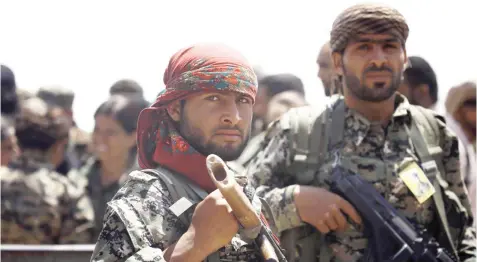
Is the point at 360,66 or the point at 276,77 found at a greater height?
the point at 360,66

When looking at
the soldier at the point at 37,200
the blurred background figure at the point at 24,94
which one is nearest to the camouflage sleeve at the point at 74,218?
the soldier at the point at 37,200

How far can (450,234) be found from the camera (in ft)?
17.0

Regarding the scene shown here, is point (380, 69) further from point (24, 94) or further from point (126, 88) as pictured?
point (24, 94)

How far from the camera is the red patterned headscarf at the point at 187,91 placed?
3.67 m

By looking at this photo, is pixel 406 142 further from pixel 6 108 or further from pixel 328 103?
pixel 6 108

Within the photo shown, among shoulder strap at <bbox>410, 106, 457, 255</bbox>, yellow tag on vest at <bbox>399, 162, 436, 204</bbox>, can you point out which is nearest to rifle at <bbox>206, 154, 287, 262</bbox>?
yellow tag on vest at <bbox>399, 162, 436, 204</bbox>

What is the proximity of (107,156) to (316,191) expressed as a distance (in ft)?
13.7

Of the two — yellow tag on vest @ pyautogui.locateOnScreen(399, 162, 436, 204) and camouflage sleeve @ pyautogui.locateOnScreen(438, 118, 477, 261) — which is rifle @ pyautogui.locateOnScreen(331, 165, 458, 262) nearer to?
yellow tag on vest @ pyautogui.locateOnScreen(399, 162, 436, 204)

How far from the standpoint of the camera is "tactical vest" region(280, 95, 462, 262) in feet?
16.7

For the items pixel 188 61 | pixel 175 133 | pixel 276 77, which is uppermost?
pixel 188 61

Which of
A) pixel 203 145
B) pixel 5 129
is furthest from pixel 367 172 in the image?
pixel 5 129

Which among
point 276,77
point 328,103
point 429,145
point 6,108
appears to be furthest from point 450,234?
point 6,108

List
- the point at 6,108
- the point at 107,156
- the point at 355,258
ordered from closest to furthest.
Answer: the point at 355,258 → the point at 107,156 → the point at 6,108

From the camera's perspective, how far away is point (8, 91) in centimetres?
1022
